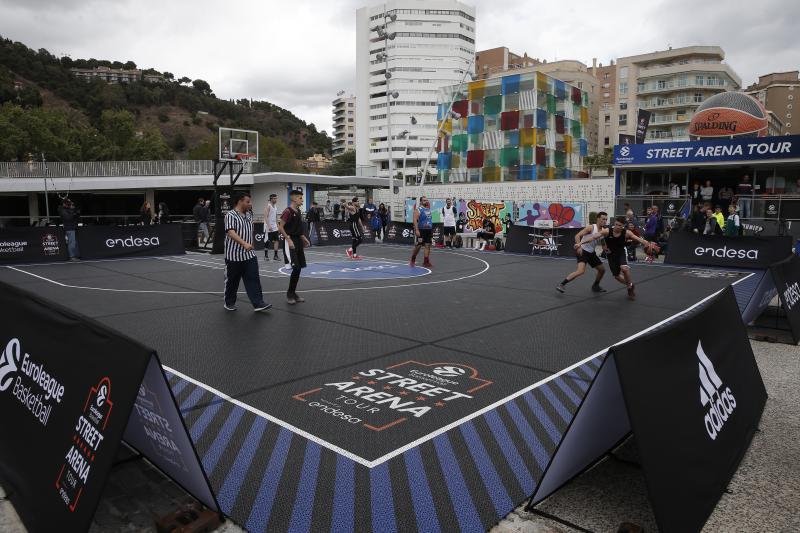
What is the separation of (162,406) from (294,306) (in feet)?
24.4

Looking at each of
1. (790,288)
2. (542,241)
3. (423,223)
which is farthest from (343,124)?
(790,288)

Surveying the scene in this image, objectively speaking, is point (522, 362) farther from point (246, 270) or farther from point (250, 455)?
point (246, 270)

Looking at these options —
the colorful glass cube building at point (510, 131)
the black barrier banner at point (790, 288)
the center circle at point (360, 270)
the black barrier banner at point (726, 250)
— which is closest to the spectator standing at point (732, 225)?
the black barrier banner at point (726, 250)

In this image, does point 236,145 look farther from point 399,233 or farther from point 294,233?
point 294,233

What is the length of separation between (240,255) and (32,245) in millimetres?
12119

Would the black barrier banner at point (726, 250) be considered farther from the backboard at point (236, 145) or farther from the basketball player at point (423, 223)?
the backboard at point (236, 145)

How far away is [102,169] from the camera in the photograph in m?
45.0

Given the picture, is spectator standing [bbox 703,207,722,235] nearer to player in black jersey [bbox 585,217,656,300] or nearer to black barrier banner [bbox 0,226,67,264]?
player in black jersey [bbox 585,217,656,300]

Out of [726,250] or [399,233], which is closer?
[726,250]

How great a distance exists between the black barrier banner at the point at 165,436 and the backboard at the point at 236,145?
21.2 metres

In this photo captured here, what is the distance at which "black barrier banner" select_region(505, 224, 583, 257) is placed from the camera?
806 inches

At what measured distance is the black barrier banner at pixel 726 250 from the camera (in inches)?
615

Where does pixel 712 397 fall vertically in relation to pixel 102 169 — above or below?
below

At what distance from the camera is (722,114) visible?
88.2ft
